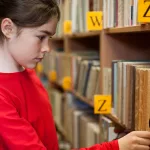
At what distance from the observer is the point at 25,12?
48.1 inches

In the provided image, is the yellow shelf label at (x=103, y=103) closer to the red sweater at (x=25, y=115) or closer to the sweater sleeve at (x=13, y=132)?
the red sweater at (x=25, y=115)

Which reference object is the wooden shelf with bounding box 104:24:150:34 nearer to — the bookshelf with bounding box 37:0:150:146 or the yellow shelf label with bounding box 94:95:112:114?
the bookshelf with bounding box 37:0:150:146

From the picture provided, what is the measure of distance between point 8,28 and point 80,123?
1274 millimetres

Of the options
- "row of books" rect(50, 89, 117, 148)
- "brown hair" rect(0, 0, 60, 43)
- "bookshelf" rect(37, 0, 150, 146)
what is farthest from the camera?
"row of books" rect(50, 89, 117, 148)

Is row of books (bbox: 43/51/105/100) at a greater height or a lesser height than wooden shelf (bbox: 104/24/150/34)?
lesser

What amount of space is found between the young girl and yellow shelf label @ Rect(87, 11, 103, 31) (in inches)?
13.5

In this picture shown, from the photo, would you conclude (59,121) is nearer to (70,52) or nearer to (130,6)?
(70,52)

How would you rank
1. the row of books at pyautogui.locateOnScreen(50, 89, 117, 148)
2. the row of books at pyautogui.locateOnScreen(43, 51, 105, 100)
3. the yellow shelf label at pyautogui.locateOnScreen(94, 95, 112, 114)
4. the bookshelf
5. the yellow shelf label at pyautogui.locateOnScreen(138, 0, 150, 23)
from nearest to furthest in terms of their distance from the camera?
the yellow shelf label at pyautogui.locateOnScreen(138, 0, 150, 23)
the bookshelf
the yellow shelf label at pyautogui.locateOnScreen(94, 95, 112, 114)
the row of books at pyautogui.locateOnScreen(50, 89, 117, 148)
the row of books at pyautogui.locateOnScreen(43, 51, 105, 100)

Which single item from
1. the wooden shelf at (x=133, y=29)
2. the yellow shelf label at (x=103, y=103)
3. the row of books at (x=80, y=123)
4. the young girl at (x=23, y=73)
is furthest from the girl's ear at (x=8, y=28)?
the row of books at (x=80, y=123)

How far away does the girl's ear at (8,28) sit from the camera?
1.22 metres

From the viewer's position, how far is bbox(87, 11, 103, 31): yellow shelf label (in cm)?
161

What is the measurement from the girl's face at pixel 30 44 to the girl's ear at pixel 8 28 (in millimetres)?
11

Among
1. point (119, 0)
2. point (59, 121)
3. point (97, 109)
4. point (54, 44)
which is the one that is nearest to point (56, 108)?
point (59, 121)

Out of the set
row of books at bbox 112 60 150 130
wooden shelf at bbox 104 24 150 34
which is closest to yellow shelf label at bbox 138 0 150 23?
wooden shelf at bbox 104 24 150 34
